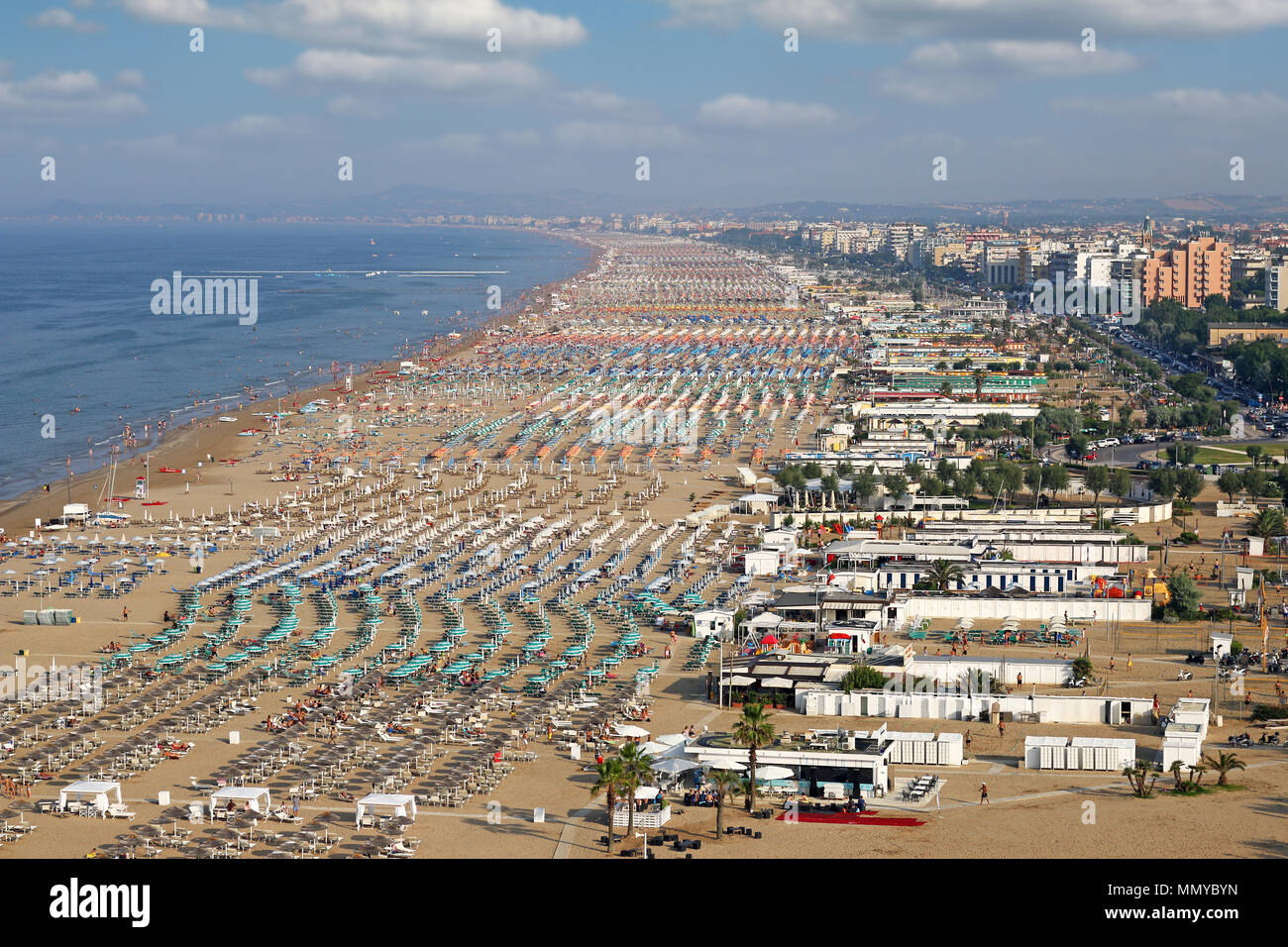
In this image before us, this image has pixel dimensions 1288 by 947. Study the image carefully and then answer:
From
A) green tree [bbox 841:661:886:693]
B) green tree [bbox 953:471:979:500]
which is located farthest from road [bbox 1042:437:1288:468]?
green tree [bbox 841:661:886:693]

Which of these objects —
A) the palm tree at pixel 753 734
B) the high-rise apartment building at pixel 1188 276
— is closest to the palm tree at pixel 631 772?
the palm tree at pixel 753 734

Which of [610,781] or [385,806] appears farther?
[385,806]

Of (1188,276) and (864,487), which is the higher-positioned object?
(1188,276)

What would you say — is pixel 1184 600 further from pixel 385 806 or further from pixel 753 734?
pixel 385 806

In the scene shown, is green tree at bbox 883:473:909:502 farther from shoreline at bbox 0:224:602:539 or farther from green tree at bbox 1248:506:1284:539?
shoreline at bbox 0:224:602:539

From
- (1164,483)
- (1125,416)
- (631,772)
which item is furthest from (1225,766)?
(1125,416)
